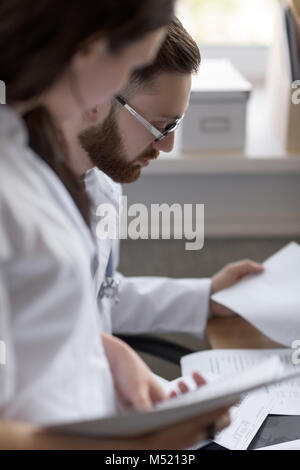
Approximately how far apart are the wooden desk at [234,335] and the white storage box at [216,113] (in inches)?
20.8

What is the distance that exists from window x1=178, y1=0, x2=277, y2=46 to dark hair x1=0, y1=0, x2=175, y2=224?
1.55m

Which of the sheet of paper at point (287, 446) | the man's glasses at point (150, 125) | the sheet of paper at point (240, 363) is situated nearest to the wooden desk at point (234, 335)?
the sheet of paper at point (240, 363)

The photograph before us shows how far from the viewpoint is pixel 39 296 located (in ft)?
2.05

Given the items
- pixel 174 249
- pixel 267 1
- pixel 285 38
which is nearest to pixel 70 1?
pixel 285 38

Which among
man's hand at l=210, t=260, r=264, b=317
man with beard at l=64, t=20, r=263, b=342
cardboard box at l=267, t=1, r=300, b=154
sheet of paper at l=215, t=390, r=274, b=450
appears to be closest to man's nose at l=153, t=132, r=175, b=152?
man with beard at l=64, t=20, r=263, b=342

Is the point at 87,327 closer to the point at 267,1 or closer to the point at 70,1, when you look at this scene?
the point at 70,1

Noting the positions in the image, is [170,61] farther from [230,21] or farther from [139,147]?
[230,21]

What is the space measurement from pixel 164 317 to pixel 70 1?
0.99 metres

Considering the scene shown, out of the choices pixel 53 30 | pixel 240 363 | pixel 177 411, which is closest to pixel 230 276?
pixel 240 363

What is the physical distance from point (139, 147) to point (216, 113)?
1.84ft

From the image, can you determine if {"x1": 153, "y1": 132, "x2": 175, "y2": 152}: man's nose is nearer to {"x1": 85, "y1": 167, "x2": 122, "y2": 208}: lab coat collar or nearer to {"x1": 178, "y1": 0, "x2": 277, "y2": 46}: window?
{"x1": 85, "y1": 167, "x2": 122, "y2": 208}: lab coat collar

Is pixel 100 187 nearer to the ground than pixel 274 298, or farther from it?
farther from it

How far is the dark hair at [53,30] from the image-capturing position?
0.61 meters

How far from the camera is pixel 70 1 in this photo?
0.61 meters
